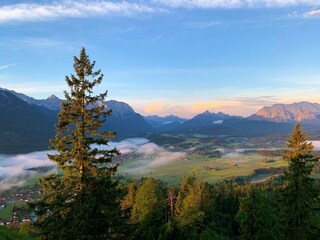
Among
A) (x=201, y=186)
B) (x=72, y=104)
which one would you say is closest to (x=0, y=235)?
(x=72, y=104)

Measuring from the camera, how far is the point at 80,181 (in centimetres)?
2200

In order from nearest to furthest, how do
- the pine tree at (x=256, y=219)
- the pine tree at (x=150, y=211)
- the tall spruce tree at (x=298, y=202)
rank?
the tall spruce tree at (x=298, y=202), the pine tree at (x=256, y=219), the pine tree at (x=150, y=211)

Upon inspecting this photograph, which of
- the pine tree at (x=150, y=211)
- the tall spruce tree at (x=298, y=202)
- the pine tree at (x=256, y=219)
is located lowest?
the pine tree at (x=150, y=211)

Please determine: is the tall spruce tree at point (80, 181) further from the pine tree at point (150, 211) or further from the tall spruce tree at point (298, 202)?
the pine tree at point (150, 211)

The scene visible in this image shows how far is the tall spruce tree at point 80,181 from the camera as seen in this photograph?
20.7 meters

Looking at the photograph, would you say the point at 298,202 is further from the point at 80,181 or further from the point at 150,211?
the point at 150,211

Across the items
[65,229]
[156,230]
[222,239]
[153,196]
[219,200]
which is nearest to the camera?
[65,229]

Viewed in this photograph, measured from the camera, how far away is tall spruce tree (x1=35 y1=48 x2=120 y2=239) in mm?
20734

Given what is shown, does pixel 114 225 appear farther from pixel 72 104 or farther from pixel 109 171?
pixel 72 104

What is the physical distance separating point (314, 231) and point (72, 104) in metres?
30.0

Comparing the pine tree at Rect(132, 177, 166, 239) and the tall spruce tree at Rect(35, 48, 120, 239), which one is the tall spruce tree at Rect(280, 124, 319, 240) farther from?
the pine tree at Rect(132, 177, 166, 239)

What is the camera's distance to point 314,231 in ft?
117

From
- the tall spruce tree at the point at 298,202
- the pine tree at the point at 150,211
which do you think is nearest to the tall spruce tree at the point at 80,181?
the tall spruce tree at the point at 298,202

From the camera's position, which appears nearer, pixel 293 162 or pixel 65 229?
pixel 65 229
